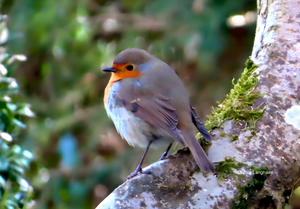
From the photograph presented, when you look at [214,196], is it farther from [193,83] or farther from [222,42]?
[193,83]

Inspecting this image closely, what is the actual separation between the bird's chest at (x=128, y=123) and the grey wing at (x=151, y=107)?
1.4 inches

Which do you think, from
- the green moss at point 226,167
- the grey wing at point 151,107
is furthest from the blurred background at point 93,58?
the green moss at point 226,167

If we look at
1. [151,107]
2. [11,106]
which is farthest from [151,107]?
[11,106]

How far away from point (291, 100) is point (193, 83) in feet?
7.30

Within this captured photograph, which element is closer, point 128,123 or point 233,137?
point 233,137

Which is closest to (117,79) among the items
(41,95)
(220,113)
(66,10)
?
(220,113)

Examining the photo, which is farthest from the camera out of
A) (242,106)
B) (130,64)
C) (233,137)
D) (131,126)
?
(130,64)

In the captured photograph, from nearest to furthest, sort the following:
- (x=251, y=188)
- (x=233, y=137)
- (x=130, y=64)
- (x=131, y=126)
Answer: (x=251, y=188) → (x=233, y=137) → (x=131, y=126) → (x=130, y=64)

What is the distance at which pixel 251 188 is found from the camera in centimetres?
149

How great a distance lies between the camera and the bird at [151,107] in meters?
1.88

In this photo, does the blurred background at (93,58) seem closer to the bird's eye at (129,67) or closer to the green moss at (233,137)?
the bird's eye at (129,67)

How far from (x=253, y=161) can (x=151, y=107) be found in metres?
0.65

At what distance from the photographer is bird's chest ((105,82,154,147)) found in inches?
78.0

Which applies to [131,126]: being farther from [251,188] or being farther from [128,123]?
[251,188]
